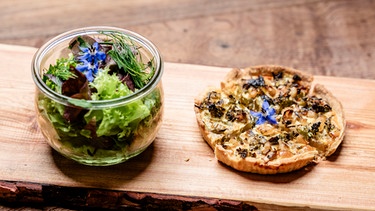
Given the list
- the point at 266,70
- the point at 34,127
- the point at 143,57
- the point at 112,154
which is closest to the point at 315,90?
the point at 266,70

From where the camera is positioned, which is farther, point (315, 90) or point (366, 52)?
point (366, 52)

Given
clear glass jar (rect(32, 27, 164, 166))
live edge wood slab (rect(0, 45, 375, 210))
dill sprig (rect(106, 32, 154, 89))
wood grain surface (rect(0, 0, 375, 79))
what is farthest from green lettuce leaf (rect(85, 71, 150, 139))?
wood grain surface (rect(0, 0, 375, 79))

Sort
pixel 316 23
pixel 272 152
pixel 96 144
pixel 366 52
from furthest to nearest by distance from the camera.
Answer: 1. pixel 316 23
2. pixel 366 52
3. pixel 272 152
4. pixel 96 144

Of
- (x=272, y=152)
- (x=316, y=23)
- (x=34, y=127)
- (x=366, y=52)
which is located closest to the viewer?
(x=272, y=152)

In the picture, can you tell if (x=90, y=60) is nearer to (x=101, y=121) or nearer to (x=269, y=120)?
(x=101, y=121)

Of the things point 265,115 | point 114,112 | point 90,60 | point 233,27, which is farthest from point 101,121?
point 233,27

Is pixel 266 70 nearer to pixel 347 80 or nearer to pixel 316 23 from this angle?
pixel 347 80

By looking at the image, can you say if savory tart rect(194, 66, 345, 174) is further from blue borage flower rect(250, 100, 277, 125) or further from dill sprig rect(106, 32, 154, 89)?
dill sprig rect(106, 32, 154, 89)
